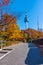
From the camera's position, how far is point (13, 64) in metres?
12.1

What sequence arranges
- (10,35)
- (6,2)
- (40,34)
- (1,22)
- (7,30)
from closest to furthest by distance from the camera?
A: (6,2) → (1,22) → (7,30) → (10,35) → (40,34)

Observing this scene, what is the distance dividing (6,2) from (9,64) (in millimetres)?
13595

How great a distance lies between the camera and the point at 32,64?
12.1 m

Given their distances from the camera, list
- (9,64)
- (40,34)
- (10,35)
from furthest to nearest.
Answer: (40,34)
(10,35)
(9,64)

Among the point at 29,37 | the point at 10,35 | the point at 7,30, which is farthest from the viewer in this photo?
the point at 29,37

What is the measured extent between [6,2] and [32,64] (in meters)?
13.7

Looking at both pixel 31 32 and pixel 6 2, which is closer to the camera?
pixel 6 2

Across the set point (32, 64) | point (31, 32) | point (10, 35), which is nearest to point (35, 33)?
point (31, 32)

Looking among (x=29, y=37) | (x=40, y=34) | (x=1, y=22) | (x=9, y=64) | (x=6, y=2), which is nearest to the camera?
(x=9, y=64)

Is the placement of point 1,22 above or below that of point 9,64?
above

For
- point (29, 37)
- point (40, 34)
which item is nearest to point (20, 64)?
point (40, 34)

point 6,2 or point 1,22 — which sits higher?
point 6,2

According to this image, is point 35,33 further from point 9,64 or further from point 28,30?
point 9,64

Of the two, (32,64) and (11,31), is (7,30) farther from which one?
(32,64)
